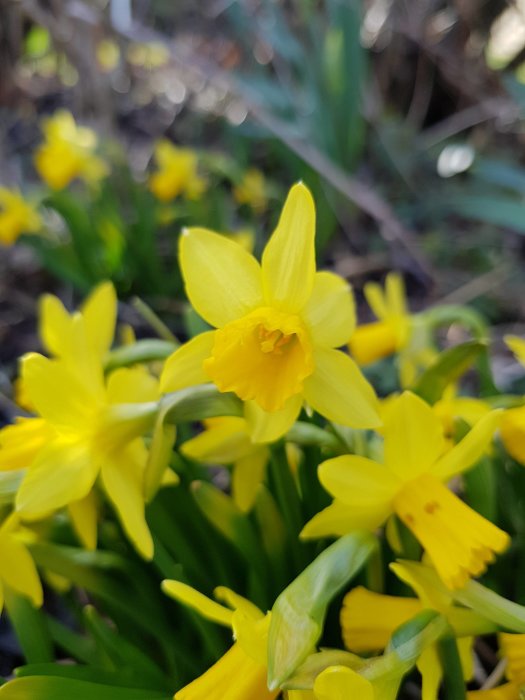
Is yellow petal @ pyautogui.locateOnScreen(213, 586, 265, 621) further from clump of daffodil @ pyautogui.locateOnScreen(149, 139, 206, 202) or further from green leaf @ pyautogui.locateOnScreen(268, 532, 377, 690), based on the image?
clump of daffodil @ pyautogui.locateOnScreen(149, 139, 206, 202)

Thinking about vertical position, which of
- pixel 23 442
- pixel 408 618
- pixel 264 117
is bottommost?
pixel 408 618

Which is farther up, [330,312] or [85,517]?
[330,312]

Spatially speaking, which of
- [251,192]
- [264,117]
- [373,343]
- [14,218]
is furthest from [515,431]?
[251,192]

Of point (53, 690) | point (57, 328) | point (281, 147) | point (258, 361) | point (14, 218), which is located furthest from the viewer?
point (281, 147)

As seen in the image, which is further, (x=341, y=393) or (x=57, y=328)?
(x=57, y=328)

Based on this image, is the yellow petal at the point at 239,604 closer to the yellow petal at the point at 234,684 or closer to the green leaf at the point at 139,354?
the yellow petal at the point at 234,684

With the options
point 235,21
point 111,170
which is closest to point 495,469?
point 111,170

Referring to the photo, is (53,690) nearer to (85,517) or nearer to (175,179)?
(85,517)
